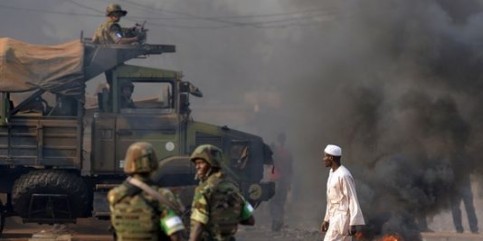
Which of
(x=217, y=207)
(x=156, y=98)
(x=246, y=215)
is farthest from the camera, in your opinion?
(x=156, y=98)

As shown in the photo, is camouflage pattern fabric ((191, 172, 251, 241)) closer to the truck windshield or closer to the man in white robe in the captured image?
the man in white robe

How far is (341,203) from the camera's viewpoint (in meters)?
9.84

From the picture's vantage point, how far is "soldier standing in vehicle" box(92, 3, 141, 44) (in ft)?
47.6

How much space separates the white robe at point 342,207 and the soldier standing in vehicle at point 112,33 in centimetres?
544

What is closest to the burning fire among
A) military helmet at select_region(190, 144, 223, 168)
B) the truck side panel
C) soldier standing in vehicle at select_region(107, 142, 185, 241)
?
the truck side panel

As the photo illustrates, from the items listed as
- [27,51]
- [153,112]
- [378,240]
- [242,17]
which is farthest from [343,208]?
[242,17]

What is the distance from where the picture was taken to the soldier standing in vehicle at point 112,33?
14500 mm

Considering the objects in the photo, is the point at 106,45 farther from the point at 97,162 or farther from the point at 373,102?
the point at 373,102

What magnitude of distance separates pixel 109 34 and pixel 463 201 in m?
6.59

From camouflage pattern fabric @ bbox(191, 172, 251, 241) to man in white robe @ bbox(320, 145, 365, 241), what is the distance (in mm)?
2712

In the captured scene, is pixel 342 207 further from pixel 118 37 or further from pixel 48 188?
pixel 118 37

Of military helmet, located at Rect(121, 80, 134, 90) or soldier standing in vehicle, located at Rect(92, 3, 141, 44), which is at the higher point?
soldier standing in vehicle, located at Rect(92, 3, 141, 44)

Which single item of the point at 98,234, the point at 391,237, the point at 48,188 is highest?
the point at 48,188

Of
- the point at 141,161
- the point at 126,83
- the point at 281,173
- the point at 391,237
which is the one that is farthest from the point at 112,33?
the point at 141,161
